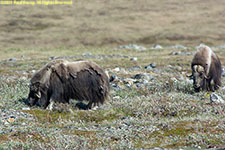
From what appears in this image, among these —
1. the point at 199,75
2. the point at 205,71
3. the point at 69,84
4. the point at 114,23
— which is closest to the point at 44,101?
the point at 69,84

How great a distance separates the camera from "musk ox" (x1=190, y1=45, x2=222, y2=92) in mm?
13204

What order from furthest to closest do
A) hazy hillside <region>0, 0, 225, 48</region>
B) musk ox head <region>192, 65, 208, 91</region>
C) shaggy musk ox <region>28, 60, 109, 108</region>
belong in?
hazy hillside <region>0, 0, 225, 48</region> → musk ox head <region>192, 65, 208, 91</region> → shaggy musk ox <region>28, 60, 109, 108</region>

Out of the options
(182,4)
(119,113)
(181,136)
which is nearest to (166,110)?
(119,113)

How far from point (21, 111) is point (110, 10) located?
207ft

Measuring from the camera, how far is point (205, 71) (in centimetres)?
1337

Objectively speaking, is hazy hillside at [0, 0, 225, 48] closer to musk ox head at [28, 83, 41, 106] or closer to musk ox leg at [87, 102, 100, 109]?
musk ox head at [28, 83, 41, 106]

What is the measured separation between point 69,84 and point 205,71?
14.8 feet

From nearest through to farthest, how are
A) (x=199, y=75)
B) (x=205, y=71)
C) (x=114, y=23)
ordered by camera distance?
(x=199, y=75), (x=205, y=71), (x=114, y=23)

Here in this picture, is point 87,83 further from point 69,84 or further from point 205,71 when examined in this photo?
point 205,71

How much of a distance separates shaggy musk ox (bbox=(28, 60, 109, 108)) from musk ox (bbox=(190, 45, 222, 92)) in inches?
131

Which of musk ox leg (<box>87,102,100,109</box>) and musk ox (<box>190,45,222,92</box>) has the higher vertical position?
musk ox (<box>190,45,222,92</box>)

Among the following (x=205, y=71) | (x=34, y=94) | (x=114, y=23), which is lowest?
(x=114, y=23)

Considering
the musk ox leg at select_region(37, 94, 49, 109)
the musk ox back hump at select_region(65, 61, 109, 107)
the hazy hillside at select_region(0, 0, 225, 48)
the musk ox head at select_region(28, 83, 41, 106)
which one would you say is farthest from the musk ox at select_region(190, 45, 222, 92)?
the hazy hillside at select_region(0, 0, 225, 48)

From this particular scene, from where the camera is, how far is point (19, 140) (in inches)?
291
